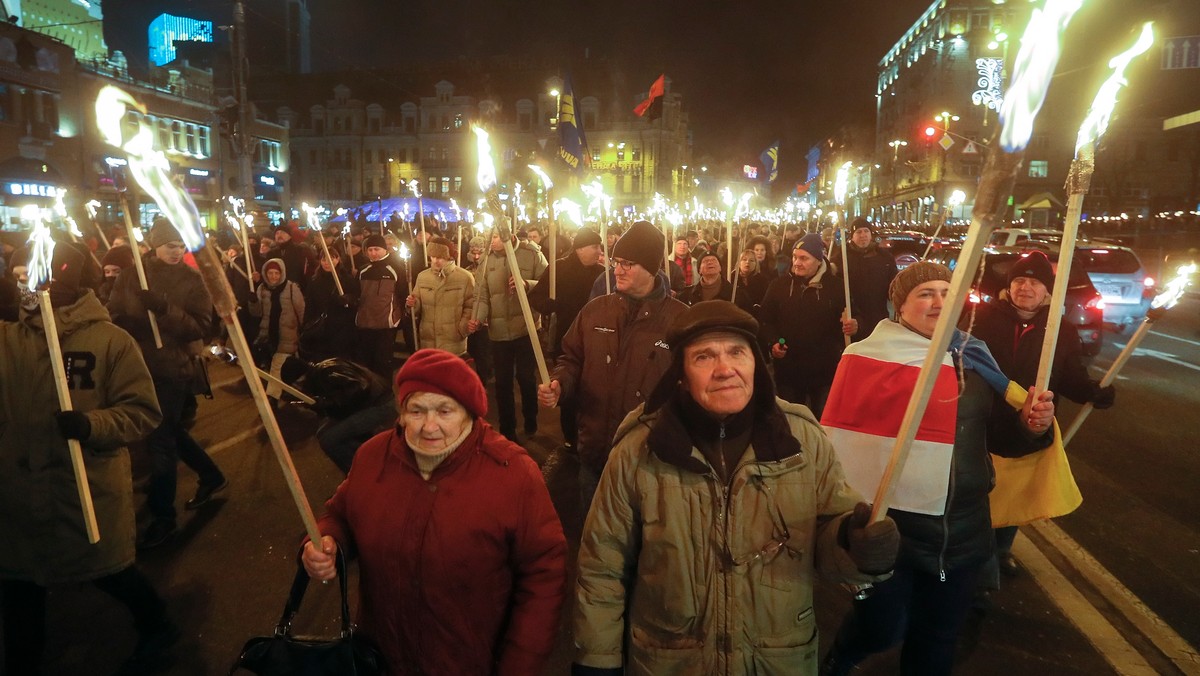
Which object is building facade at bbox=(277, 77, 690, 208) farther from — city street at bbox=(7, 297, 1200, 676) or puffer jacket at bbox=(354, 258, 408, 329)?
city street at bbox=(7, 297, 1200, 676)

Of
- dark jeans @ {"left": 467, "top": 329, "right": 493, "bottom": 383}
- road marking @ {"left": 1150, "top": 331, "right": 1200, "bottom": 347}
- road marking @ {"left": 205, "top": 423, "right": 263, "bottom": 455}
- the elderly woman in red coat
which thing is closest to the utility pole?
road marking @ {"left": 205, "top": 423, "right": 263, "bottom": 455}

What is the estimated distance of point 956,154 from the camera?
198ft

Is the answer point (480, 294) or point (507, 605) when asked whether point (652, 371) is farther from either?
point (480, 294)

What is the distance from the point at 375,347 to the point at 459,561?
508 centimetres

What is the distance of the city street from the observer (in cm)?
350

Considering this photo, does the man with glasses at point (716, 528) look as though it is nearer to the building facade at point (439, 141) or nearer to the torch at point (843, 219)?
the torch at point (843, 219)

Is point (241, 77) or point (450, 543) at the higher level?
point (241, 77)

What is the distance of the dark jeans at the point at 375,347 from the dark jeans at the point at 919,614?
5158mm

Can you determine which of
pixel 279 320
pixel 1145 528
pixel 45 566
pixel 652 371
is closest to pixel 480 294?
pixel 279 320

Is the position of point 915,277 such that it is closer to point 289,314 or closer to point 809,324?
point 809,324

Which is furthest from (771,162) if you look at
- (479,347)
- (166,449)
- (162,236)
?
(166,449)

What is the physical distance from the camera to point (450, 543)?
2215 millimetres

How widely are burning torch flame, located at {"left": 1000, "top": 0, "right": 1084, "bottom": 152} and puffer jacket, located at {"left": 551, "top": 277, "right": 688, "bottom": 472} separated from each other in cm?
228

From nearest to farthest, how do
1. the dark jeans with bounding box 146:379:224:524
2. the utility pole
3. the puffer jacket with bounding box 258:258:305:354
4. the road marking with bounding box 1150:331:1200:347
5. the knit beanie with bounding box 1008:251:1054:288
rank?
the knit beanie with bounding box 1008:251:1054:288 → the dark jeans with bounding box 146:379:224:524 → the puffer jacket with bounding box 258:258:305:354 → the road marking with bounding box 1150:331:1200:347 → the utility pole
